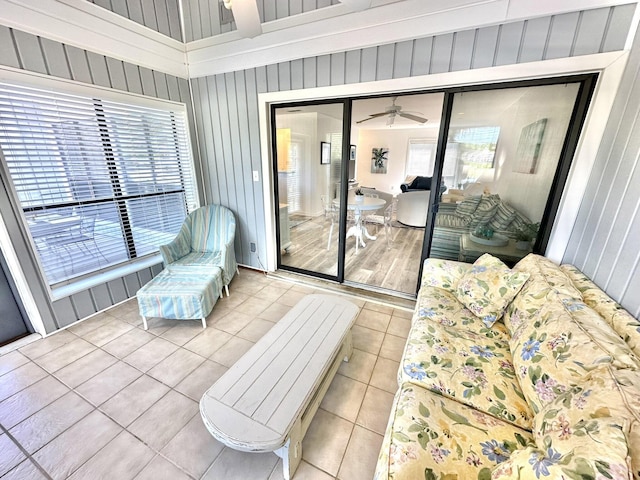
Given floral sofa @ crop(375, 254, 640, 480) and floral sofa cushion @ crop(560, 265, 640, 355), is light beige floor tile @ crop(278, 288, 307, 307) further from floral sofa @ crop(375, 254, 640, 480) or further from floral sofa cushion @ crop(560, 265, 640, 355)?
floral sofa cushion @ crop(560, 265, 640, 355)

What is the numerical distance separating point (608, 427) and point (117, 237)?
3513 mm

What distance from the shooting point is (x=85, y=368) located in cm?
190

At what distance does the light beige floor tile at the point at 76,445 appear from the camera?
1.31 meters

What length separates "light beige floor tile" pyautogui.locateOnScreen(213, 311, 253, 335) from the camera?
2334 mm

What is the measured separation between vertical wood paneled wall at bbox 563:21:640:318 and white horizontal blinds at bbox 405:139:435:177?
6369 millimetres

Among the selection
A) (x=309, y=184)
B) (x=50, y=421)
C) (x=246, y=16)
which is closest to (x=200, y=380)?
(x=50, y=421)

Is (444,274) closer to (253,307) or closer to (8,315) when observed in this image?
(253,307)

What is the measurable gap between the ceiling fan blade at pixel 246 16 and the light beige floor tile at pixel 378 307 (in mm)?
2393

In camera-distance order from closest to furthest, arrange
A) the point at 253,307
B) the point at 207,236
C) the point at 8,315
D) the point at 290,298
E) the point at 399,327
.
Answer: the point at 8,315 → the point at 399,327 → the point at 253,307 → the point at 290,298 → the point at 207,236

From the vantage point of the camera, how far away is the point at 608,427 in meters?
0.71

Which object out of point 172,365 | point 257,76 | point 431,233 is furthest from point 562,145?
point 172,365

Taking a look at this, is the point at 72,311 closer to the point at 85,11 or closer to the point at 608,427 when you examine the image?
the point at 85,11

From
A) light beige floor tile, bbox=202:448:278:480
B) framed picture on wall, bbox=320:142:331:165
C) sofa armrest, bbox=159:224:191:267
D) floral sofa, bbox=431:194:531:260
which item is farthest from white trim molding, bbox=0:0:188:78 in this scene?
floral sofa, bbox=431:194:531:260

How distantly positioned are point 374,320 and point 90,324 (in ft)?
8.49
